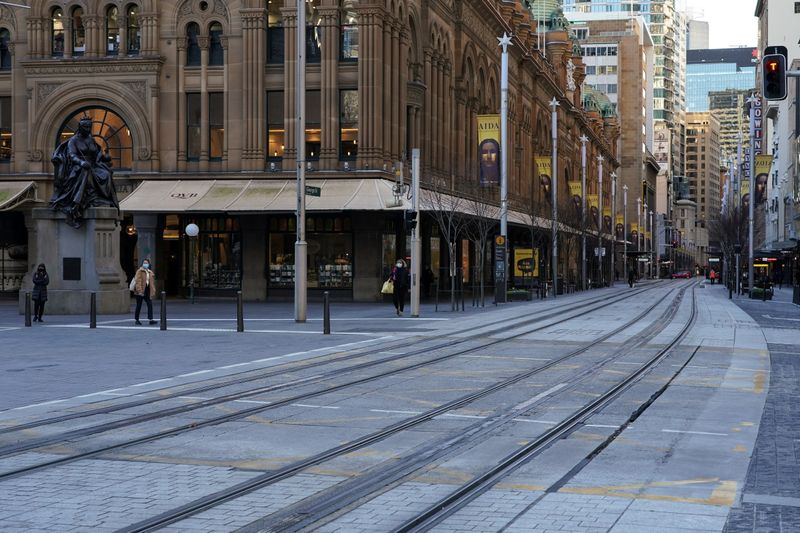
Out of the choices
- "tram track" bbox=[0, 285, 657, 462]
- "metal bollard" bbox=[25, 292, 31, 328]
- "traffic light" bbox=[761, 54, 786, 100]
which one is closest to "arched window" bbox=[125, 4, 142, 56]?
"metal bollard" bbox=[25, 292, 31, 328]

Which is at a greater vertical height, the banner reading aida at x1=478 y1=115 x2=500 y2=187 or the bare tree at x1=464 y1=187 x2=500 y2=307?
the banner reading aida at x1=478 y1=115 x2=500 y2=187

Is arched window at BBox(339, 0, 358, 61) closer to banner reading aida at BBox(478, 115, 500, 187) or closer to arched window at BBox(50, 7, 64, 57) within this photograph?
banner reading aida at BBox(478, 115, 500, 187)

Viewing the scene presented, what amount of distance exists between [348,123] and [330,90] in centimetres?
162

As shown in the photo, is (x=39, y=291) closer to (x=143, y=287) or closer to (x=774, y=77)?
(x=143, y=287)

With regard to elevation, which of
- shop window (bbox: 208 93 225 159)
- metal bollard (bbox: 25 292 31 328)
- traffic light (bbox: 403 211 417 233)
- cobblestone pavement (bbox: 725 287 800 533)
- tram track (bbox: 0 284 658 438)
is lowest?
cobblestone pavement (bbox: 725 287 800 533)

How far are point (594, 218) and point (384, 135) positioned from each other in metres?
44.5

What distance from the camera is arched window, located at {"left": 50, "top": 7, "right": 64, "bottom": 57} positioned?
47.9 metres

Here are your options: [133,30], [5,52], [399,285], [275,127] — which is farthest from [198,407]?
[5,52]

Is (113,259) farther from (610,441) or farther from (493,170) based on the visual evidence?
(610,441)

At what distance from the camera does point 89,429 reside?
11.5 metres

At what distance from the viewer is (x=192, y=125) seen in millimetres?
47188

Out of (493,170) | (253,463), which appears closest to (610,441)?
(253,463)

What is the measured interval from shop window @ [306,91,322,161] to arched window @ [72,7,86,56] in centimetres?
1105

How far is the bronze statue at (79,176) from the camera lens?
106 feet
